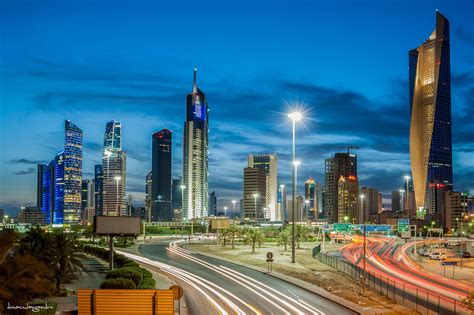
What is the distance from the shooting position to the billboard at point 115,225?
4062cm

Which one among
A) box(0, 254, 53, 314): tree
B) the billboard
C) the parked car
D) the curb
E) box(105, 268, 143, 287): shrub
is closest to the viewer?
box(0, 254, 53, 314): tree

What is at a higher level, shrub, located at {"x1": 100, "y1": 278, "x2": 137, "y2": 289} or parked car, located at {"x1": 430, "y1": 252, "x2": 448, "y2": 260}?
shrub, located at {"x1": 100, "y1": 278, "x2": 137, "y2": 289}

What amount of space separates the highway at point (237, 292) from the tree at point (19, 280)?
8.59 m

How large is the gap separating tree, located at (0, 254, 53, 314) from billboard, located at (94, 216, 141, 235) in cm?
1340

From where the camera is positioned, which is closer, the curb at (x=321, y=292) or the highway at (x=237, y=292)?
the curb at (x=321, y=292)

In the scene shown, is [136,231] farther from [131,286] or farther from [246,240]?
[246,240]

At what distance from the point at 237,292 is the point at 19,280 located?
1609 cm

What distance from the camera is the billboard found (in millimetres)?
40625

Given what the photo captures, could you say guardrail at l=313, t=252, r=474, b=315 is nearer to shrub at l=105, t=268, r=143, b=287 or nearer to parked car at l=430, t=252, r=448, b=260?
shrub at l=105, t=268, r=143, b=287

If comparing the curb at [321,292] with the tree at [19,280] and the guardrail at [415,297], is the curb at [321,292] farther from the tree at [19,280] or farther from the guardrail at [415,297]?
the tree at [19,280]

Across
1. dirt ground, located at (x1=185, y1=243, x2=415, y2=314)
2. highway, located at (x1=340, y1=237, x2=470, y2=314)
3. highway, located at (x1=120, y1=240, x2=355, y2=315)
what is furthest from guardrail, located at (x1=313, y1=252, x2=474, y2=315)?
highway, located at (x1=120, y1=240, x2=355, y2=315)

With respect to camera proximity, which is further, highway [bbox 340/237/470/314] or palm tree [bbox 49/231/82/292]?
highway [bbox 340/237/470/314]

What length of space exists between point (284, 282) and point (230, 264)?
15.0m

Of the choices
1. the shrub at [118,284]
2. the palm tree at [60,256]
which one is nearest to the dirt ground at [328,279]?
the shrub at [118,284]
